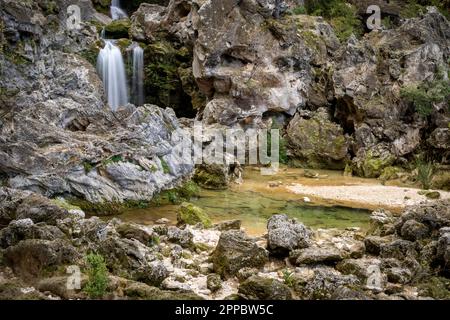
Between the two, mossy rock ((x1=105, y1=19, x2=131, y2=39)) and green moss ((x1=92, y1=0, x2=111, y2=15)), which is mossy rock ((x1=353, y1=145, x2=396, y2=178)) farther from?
green moss ((x1=92, y1=0, x2=111, y2=15))

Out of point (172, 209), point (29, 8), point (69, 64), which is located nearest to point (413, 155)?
point (172, 209)

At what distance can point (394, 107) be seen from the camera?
28.0m

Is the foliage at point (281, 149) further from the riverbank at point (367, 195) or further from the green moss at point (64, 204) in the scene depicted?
the green moss at point (64, 204)

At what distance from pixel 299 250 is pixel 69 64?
70.5 ft

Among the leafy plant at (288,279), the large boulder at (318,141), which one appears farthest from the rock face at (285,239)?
the large boulder at (318,141)

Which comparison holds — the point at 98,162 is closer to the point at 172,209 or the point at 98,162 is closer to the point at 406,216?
the point at 172,209

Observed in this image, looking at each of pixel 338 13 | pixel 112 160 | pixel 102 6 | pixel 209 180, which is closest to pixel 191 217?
pixel 112 160

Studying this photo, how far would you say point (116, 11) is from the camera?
1590 inches

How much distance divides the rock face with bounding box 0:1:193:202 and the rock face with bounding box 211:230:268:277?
6.40m

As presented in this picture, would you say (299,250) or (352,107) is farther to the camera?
(352,107)

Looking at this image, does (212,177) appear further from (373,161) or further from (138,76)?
(138,76)

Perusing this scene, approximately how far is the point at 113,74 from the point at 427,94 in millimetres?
18101

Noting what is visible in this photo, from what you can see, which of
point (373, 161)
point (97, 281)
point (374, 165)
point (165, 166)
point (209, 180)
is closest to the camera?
point (97, 281)
